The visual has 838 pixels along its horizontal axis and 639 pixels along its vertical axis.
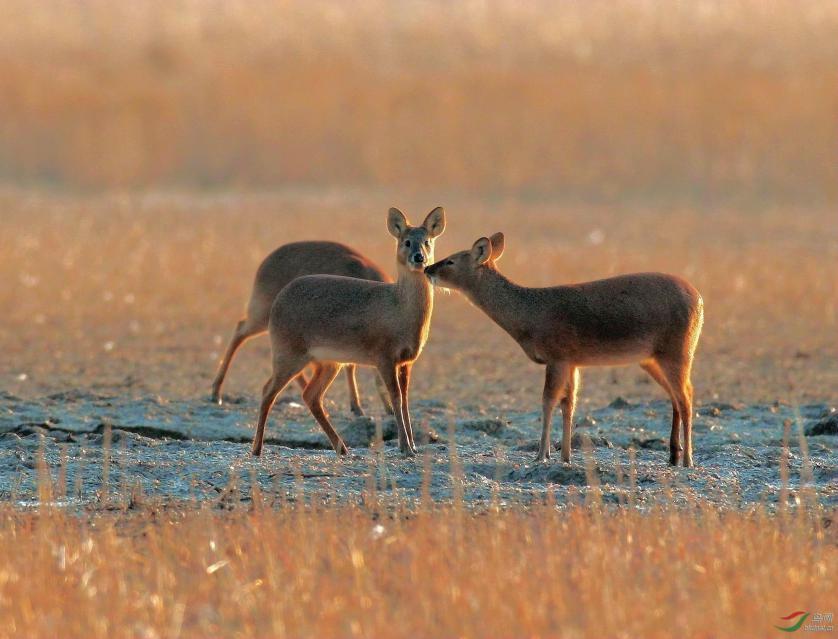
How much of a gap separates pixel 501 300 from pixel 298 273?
263 centimetres

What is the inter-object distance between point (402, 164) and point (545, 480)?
86.9ft

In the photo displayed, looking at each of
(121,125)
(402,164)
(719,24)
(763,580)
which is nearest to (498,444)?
(763,580)

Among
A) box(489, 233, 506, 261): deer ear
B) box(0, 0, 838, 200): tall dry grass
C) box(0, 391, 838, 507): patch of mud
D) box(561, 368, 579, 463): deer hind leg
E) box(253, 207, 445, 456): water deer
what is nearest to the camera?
box(0, 391, 838, 507): patch of mud

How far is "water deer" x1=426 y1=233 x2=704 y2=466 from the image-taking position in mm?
9508

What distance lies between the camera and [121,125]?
36.4 metres

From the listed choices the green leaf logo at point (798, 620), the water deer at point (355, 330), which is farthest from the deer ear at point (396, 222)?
the green leaf logo at point (798, 620)

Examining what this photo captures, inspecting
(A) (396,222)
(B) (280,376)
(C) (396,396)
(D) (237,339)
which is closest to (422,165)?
(D) (237,339)

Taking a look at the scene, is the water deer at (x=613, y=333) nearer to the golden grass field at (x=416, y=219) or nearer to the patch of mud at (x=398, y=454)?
the patch of mud at (x=398, y=454)

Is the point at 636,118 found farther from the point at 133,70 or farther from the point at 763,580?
the point at 763,580

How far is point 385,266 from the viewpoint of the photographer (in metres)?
21.1

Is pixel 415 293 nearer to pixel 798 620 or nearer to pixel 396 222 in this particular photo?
pixel 396 222

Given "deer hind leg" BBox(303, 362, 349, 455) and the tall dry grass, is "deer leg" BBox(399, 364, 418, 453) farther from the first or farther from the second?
the tall dry grass

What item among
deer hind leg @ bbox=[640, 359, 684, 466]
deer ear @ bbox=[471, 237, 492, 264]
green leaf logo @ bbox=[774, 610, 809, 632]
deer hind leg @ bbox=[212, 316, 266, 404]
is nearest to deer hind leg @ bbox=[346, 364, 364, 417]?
deer hind leg @ bbox=[212, 316, 266, 404]

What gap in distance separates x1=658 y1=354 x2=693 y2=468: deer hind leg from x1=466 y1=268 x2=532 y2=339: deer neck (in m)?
0.91
